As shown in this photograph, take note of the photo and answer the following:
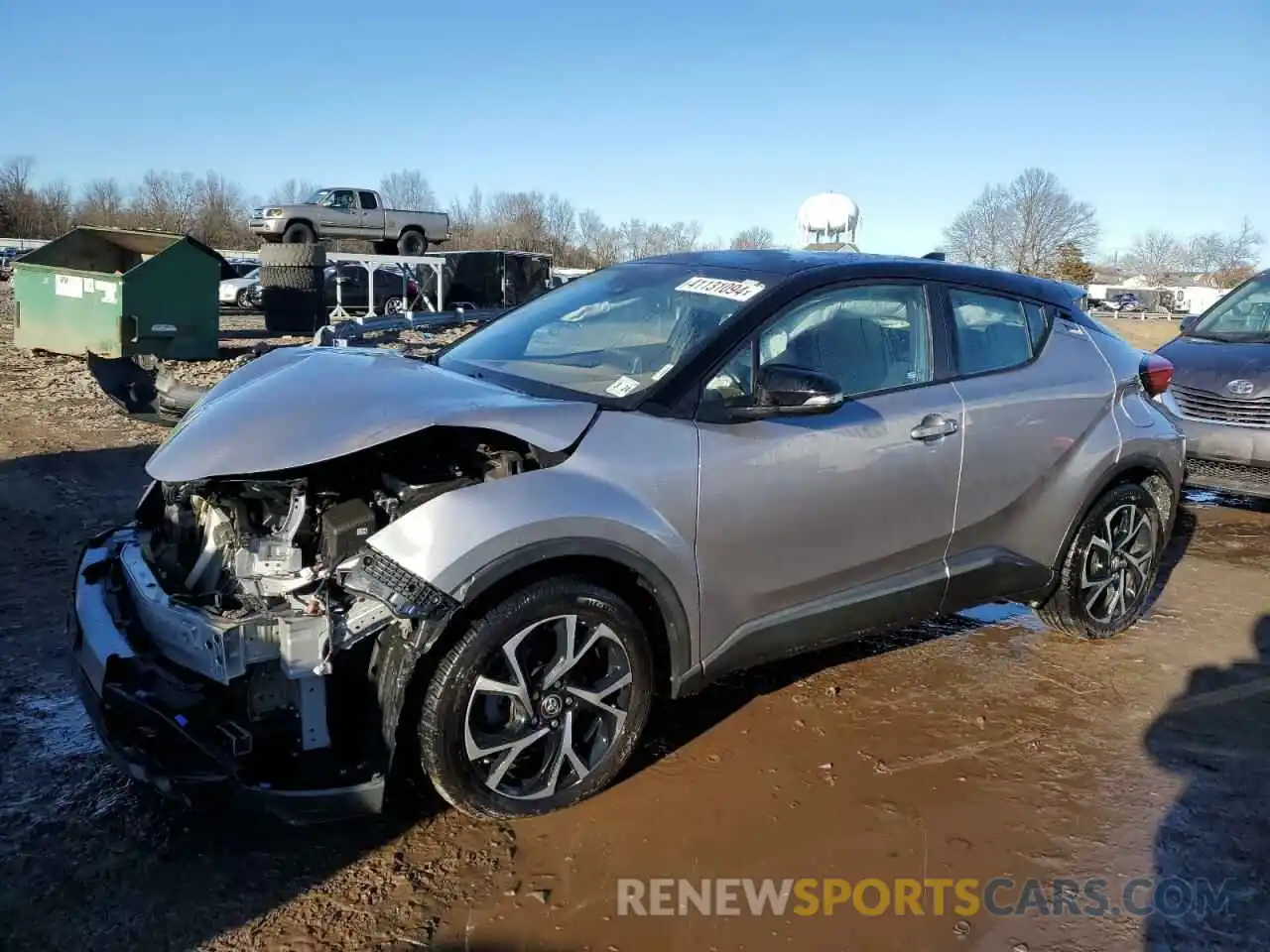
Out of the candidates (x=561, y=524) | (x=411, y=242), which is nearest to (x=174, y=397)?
(x=561, y=524)

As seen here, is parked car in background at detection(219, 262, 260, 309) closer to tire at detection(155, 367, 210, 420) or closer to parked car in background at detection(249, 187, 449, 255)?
parked car in background at detection(249, 187, 449, 255)

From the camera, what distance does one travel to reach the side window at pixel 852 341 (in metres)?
3.41

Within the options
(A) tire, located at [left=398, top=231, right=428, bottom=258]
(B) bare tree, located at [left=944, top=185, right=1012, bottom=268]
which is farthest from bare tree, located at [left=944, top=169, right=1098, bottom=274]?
(A) tire, located at [left=398, top=231, right=428, bottom=258]

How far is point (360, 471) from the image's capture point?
10.0ft

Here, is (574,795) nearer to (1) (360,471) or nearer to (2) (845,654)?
(1) (360,471)

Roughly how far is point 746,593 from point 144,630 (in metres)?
1.89

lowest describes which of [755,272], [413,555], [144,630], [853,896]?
[853,896]

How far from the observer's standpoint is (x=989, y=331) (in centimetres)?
412

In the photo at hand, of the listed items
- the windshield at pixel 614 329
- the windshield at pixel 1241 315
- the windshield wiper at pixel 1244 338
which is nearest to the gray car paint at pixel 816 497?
the windshield at pixel 614 329

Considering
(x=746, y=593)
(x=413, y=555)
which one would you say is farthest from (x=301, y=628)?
(x=746, y=593)

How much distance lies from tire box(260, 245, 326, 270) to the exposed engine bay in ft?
45.5

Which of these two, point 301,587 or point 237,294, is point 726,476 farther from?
point 237,294

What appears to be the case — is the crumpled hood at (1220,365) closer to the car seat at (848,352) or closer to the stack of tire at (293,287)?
the car seat at (848,352)

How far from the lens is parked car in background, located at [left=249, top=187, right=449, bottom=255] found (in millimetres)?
24328
